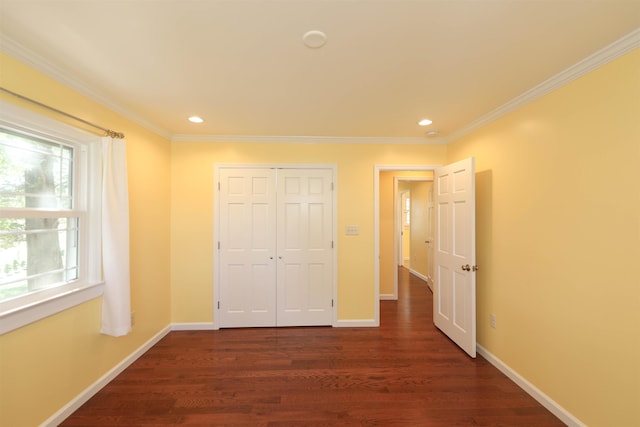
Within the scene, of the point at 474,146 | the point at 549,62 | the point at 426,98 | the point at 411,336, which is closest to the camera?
the point at 549,62

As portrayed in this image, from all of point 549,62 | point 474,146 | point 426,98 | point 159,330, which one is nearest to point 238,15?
point 426,98

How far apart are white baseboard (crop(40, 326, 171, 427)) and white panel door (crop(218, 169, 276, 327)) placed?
82cm

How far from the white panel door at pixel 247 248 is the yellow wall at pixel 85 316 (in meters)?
0.67

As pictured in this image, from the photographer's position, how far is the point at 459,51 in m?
1.52

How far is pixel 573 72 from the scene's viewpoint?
1687 mm

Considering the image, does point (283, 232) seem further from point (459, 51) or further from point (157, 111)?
point (459, 51)

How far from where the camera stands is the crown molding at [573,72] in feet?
4.64

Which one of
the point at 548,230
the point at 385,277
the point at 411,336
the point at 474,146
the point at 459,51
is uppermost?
the point at 459,51

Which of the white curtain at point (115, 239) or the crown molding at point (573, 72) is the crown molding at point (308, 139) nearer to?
the crown molding at point (573, 72)

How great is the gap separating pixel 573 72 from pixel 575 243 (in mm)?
1133

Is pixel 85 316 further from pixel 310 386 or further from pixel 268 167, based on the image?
pixel 268 167

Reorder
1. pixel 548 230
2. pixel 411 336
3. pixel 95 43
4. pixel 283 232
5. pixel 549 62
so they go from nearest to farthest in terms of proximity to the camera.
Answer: pixel 95 43 < pixel 549 62 < pixel 548 230 < pixel 411 336 < pixel 283 232

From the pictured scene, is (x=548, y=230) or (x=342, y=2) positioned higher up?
(x=342, y=2)

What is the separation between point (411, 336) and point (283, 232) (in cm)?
194
